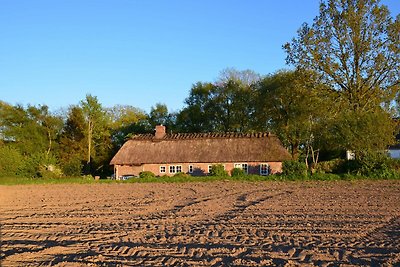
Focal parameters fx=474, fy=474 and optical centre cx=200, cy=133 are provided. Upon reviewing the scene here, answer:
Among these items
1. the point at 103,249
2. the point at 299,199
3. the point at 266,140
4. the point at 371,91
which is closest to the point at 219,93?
the point at 266,140

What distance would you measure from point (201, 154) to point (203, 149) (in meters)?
0.74

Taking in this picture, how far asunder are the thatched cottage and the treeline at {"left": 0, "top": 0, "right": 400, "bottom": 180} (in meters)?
4.37

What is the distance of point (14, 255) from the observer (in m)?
10.4

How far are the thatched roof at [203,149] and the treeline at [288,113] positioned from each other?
4.49 meters

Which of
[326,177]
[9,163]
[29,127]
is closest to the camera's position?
[326,177]

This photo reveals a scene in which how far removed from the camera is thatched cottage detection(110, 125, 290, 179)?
45.1 metres

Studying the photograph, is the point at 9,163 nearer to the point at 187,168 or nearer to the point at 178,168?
the point at 178,168

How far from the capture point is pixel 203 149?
47125 millimetres

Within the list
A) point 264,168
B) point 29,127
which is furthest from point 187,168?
point 29,127

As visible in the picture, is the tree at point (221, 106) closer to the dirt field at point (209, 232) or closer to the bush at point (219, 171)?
the bush at point (219, 171)

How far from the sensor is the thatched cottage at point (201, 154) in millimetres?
45125

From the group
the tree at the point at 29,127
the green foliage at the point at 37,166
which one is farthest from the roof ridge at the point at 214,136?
the tree at the point at 29,127

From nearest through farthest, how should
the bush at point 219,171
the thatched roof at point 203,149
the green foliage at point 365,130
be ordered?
the green foliage at point 365,130
the bush at point 219,171
the thatched roof at point 203,149

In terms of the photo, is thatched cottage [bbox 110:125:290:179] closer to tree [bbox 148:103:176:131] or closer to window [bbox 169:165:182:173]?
window [bbox 169:165:182:173]
